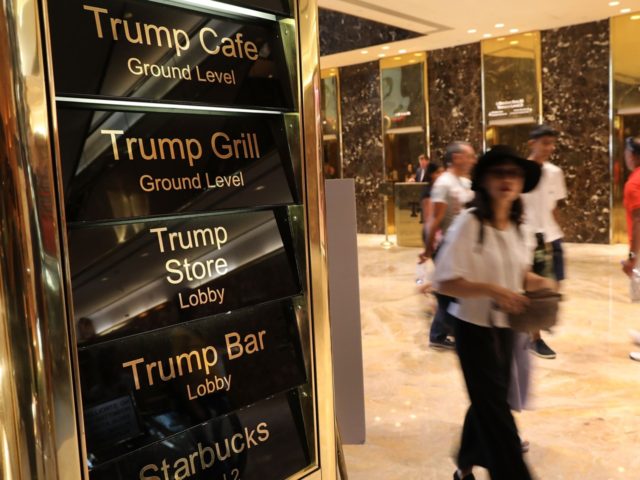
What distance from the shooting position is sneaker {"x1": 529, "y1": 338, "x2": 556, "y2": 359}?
4.32 metres

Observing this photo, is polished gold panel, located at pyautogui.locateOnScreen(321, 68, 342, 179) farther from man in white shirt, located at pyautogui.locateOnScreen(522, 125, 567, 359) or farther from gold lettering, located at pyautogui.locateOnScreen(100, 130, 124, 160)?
gold lettering, located at pyautogui.locateOnScreen(100, 130, 124, 160)

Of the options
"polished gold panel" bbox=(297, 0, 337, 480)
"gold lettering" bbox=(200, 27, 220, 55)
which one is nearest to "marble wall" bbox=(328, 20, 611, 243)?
"polished gold panel" bbox=(297, 0, 337, 480)

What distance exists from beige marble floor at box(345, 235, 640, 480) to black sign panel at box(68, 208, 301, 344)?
1.57m

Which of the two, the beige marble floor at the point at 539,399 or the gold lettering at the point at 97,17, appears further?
the beige marble floor at the point at 539,399

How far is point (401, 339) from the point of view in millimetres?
4949

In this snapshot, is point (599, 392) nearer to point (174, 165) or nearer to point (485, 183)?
point (485, 183)

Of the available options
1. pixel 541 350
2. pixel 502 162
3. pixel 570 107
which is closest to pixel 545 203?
pixel 541 350

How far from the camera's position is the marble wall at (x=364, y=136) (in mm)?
12344

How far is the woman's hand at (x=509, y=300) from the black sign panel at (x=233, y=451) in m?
0.86

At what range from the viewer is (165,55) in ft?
4.53

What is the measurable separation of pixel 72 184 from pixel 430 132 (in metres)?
10.9

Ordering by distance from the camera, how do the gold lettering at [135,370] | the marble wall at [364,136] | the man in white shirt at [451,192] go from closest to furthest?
the gold lettering at [135,370] < the man in white shirt at [451,192] < the marble wall at [364,136]

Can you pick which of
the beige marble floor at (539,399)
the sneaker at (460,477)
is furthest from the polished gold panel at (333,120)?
the sneaker at (460,477)

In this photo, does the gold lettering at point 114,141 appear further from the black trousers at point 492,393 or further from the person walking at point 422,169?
the person walking at point 422,169
